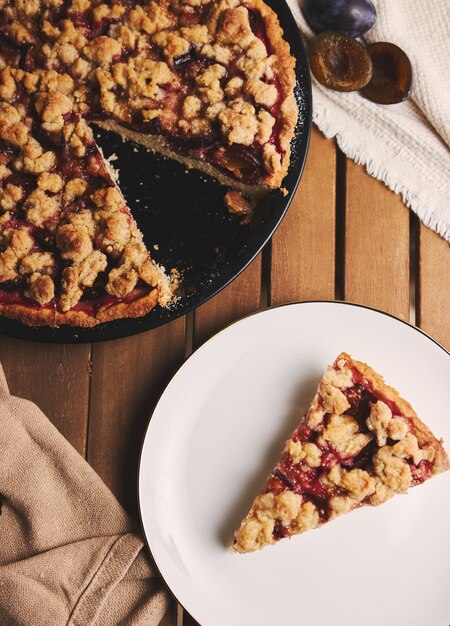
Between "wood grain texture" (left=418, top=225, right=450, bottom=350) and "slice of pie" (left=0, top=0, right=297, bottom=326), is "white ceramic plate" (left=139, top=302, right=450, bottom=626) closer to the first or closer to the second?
"wood grain texture" (left=418, top=225, right=450, bottom=350)

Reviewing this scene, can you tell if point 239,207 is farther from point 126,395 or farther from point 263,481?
point 263,481

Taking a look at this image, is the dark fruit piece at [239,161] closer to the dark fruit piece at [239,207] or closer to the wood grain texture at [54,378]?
the dark fruit piece at [239,207]

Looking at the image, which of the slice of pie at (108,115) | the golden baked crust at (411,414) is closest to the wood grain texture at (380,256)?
the golden baked crust at (411,414)

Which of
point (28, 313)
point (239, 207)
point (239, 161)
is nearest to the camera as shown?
point (28, 313)

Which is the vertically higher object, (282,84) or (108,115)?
(282,84)

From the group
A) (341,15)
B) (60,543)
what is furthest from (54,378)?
(341,15)

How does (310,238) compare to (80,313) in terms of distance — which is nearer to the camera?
(80,313)

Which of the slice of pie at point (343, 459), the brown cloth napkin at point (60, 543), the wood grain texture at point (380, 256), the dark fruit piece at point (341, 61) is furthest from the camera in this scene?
the wood grain texture at point (380, 256)

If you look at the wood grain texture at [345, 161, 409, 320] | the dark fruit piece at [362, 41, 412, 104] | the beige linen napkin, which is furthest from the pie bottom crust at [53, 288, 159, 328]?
the dark fruit piece at [362, 41, 412, 104]
